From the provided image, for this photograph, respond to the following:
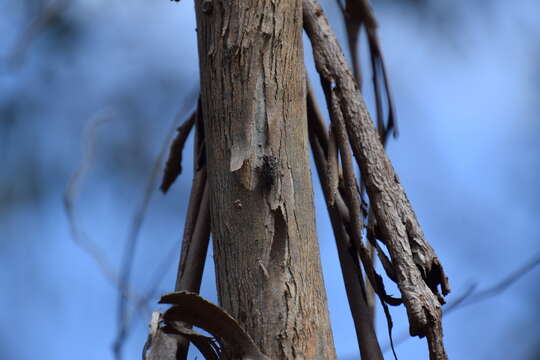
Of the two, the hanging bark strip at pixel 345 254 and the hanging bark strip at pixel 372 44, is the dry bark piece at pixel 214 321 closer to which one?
the hanging bark strip at pixel 345 254

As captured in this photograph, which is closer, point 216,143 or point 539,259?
point 216,143

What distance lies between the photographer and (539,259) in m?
0.87

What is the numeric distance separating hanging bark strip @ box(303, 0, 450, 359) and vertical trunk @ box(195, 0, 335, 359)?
5 centimetres

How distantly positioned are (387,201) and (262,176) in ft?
0.32

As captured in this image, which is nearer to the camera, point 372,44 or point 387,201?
point 387,201

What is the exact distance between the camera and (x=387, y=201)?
0.52m

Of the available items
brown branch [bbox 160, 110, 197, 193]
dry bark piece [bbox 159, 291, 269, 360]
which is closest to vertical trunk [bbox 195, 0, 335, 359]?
dry bark piece [bbox 159, 291, 269, 360]

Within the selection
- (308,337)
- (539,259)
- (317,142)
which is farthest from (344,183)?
(539,259)

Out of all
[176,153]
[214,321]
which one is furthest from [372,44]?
[214,321]

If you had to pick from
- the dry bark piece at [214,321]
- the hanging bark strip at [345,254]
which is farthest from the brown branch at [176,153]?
the dry bark piece at [214,321]

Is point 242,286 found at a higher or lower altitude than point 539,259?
lower

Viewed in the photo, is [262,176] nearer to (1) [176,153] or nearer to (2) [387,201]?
(2) [387,201]

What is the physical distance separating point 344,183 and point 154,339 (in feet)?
0.66

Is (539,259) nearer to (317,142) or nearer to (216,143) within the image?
(317,142)
